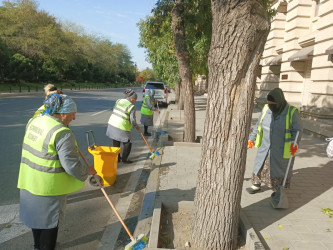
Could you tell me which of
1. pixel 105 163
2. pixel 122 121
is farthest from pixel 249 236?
pixel 122 121

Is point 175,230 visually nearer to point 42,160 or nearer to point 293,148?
point 42,160

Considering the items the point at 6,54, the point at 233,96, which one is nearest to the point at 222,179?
the point at 233,96

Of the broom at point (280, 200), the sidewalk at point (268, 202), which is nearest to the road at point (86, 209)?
the sidewalk at point (268, 202)

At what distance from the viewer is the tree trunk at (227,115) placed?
2619 mm

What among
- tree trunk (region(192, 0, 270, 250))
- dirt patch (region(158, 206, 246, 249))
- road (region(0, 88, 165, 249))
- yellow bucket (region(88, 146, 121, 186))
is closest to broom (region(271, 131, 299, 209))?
dirt patch (region(158, 206, 246, 249))

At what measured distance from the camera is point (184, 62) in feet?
26.3

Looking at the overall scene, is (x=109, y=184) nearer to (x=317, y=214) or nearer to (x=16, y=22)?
(x=317, y=214)

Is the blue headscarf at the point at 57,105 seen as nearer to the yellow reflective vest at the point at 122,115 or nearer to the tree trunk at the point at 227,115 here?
the tree trunk at the point at 227,115

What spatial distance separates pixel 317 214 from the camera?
3961 mm

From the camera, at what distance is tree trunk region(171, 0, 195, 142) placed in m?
7.84

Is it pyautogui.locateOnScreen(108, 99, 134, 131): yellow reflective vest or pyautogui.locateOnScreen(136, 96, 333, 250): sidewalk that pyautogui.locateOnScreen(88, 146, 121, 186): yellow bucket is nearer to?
pyautogui.locateOnScreen(136, 96, 333, 250): sidewalk

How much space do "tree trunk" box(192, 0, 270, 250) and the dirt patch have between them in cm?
16

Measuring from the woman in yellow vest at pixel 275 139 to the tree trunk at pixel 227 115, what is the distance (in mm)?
1643

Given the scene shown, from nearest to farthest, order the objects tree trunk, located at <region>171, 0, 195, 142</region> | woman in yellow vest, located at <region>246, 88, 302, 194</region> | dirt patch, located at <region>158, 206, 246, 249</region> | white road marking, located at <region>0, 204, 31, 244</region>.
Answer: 1. dirt patch, located at <region>158, 206, 246, 249</region>
2. white road marking, located at <region>0, 204, 31, 244</region>
3. woman in yellow vest, located at <region>246, 88, 302, 194</region>
4. tree trunk, located at <region>171, 0, 195, 142</region>
